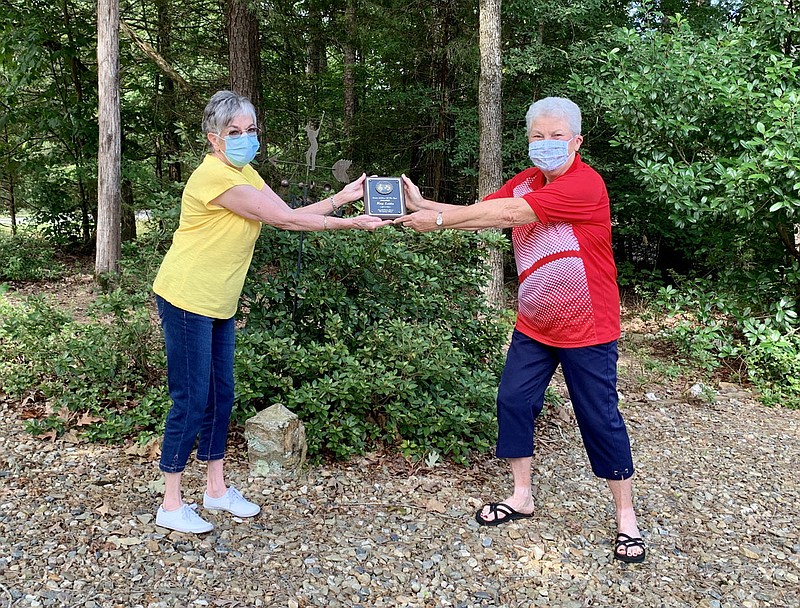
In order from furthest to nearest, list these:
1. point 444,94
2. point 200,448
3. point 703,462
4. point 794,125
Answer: point 444,94, point 794,125, point 703,462, point 200,448

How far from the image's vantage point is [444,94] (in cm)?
1103

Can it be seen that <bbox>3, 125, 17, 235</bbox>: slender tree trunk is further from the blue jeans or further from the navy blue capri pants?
the navy blue capri pants

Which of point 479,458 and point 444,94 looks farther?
point 444,94

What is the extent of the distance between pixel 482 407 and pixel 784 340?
346cm

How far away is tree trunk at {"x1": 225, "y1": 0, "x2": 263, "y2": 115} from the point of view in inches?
359

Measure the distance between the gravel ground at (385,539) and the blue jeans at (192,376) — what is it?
438 mm

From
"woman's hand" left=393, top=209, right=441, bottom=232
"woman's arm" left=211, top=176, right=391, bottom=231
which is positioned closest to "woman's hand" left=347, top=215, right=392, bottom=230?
"woman's arm" left=211, top=176, right=391, bottom=231

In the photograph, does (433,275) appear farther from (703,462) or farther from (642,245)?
(642,245)

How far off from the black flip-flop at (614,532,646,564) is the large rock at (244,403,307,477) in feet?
5.39

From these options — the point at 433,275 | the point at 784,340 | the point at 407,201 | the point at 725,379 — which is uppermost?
the point at 407,201

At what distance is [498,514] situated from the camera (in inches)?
131

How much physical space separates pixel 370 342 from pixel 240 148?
153 centimetres

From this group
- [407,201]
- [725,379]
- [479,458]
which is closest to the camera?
[407,201]

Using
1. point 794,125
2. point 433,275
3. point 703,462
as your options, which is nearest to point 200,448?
point 433,275
